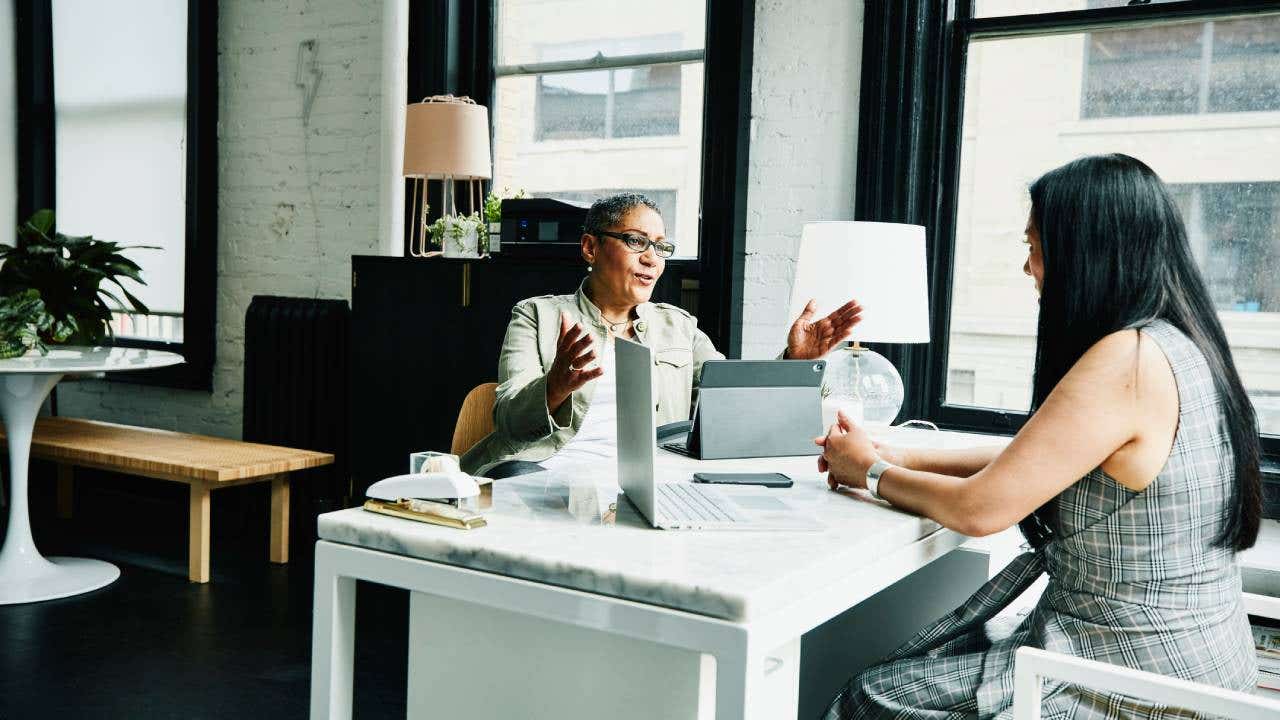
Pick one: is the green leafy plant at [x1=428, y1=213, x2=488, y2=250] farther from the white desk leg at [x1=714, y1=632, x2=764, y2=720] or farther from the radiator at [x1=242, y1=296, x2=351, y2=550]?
the white desk leg at [x1=714, y1=632, x2=764, y2=720]

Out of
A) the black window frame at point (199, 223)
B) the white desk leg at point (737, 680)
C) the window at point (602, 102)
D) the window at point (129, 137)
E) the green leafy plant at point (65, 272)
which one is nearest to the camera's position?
the white desk leg at point (737, 680)

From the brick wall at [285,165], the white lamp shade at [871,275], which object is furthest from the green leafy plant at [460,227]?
the white lamp shade at [871,275]

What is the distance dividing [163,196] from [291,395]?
4.93 ft

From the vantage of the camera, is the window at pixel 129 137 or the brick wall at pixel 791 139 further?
the window at pixel 129 137

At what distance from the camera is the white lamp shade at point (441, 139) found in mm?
3975

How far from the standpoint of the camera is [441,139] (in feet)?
13.0

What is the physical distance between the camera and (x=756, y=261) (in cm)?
375

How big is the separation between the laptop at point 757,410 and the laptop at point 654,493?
0.35m

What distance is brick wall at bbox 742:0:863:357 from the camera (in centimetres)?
360

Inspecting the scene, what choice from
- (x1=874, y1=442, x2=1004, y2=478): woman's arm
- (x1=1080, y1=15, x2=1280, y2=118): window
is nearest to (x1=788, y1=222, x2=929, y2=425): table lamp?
(x1=874, y1=442, x2=1004, y2=478): woman's arm

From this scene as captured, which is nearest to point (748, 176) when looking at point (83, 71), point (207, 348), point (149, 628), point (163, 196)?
point (149, 628)

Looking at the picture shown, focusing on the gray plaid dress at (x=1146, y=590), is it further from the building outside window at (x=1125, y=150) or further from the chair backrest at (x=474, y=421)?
the building outside window at (x=1125, y=150)

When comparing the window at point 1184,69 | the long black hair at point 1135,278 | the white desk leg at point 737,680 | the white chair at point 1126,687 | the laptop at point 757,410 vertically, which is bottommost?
the white chair at point 1126,687

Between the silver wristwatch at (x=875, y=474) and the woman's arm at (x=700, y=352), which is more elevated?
the woman's arm at (x=700, y=352)
